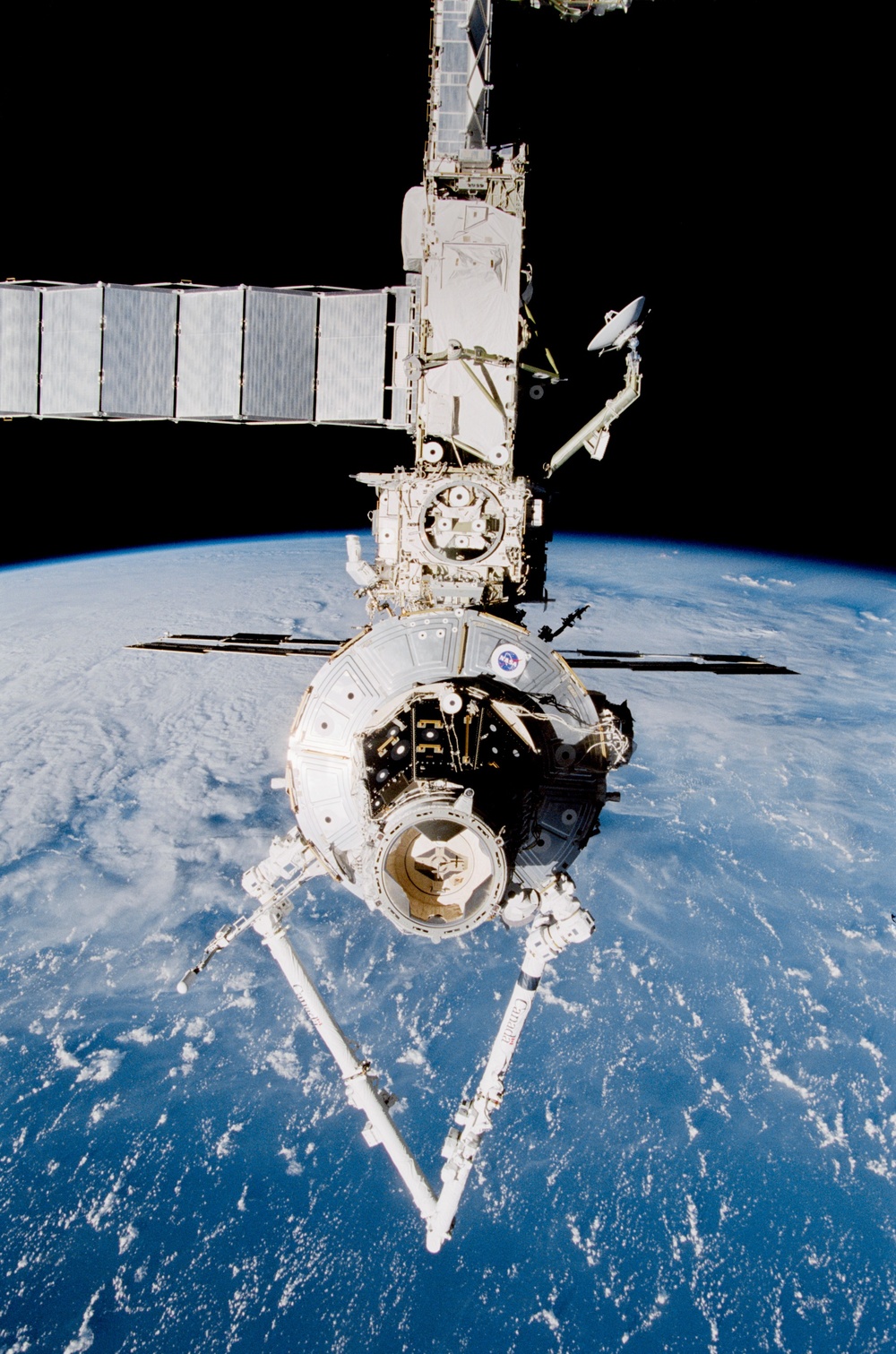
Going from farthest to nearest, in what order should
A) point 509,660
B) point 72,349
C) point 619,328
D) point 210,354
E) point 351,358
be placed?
point 72,349, point 210,354, point 351,358, point 619,328, point 509,660

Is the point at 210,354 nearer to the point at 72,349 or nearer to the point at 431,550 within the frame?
the point at 72,349

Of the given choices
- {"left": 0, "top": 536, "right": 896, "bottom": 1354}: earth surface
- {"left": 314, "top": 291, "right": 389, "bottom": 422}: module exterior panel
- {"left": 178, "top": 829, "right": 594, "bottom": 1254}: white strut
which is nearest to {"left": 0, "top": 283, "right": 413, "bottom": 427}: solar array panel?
{"left": 314, "top": 291, "right": 389, "bottom": 422}: module exterior panel

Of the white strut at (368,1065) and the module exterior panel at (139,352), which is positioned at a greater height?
the module exterior panel at (139,352)

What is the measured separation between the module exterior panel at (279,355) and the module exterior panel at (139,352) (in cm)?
68

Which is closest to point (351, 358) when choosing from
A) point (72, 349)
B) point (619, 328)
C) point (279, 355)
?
point (279, 355)

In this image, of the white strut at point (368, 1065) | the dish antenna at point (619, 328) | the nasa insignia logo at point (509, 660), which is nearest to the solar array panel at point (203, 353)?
the dish antenna at point (619, 328)

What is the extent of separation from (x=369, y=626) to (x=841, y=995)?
797 inches

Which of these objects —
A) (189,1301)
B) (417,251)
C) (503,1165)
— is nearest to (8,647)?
(189,1301)

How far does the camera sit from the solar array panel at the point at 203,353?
443 cm

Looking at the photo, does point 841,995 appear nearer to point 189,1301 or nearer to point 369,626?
point 189,1301

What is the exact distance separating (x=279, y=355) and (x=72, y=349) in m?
1.72

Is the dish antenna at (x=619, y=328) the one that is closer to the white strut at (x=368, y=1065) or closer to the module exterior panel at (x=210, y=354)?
the module exterior panel at (x=210, y=354)

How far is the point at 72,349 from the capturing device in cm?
473

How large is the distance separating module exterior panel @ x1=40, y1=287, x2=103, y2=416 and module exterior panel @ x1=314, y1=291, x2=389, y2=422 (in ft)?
5.97
